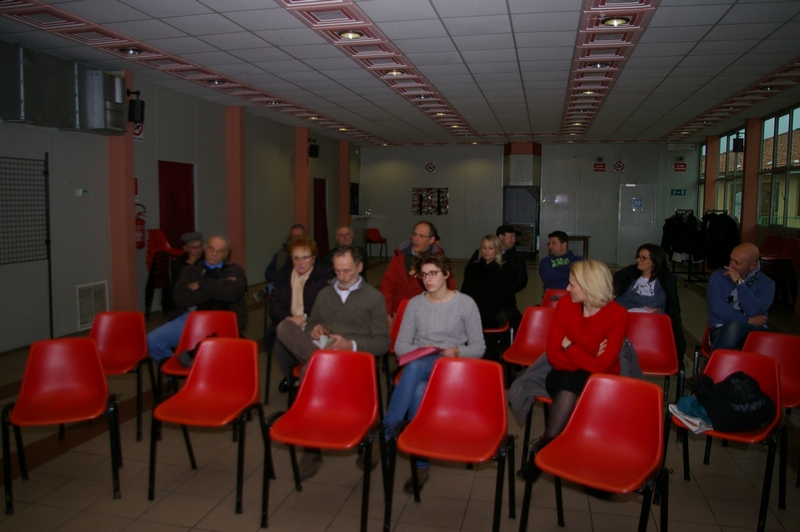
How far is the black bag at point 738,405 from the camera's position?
303 cm

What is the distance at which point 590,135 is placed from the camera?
1420 cm

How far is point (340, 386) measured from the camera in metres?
3.29

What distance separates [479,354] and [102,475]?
7.49 feet

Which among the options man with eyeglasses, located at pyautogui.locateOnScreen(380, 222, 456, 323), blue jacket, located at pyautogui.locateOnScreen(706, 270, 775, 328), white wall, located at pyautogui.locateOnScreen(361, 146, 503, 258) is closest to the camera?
blue jacket, located at pyautogui.locateOnScreen(706, 270, 775, 328)

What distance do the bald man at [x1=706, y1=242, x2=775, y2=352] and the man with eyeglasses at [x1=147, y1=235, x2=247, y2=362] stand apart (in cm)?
359

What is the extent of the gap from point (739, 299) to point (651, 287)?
2.07 ft

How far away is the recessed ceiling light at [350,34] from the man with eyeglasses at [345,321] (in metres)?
2.79

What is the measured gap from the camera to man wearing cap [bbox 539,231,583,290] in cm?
604

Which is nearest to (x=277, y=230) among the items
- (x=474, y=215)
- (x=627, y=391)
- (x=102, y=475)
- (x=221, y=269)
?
(x=474, y=215)

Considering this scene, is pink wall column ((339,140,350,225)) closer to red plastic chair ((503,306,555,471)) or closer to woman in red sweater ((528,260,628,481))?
red plastic chair ((503,306,555,471))

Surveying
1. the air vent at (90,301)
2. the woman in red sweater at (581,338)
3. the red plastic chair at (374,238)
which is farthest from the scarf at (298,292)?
the red plastic chair at (374,238)

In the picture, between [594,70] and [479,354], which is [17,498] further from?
[594,70]

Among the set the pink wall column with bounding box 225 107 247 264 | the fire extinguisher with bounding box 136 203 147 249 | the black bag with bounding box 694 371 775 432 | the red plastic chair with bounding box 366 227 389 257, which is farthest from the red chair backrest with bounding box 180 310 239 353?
the red plastic chair with bounding box 366 227 389 257

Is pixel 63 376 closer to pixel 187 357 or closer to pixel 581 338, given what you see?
pixel 187 357
